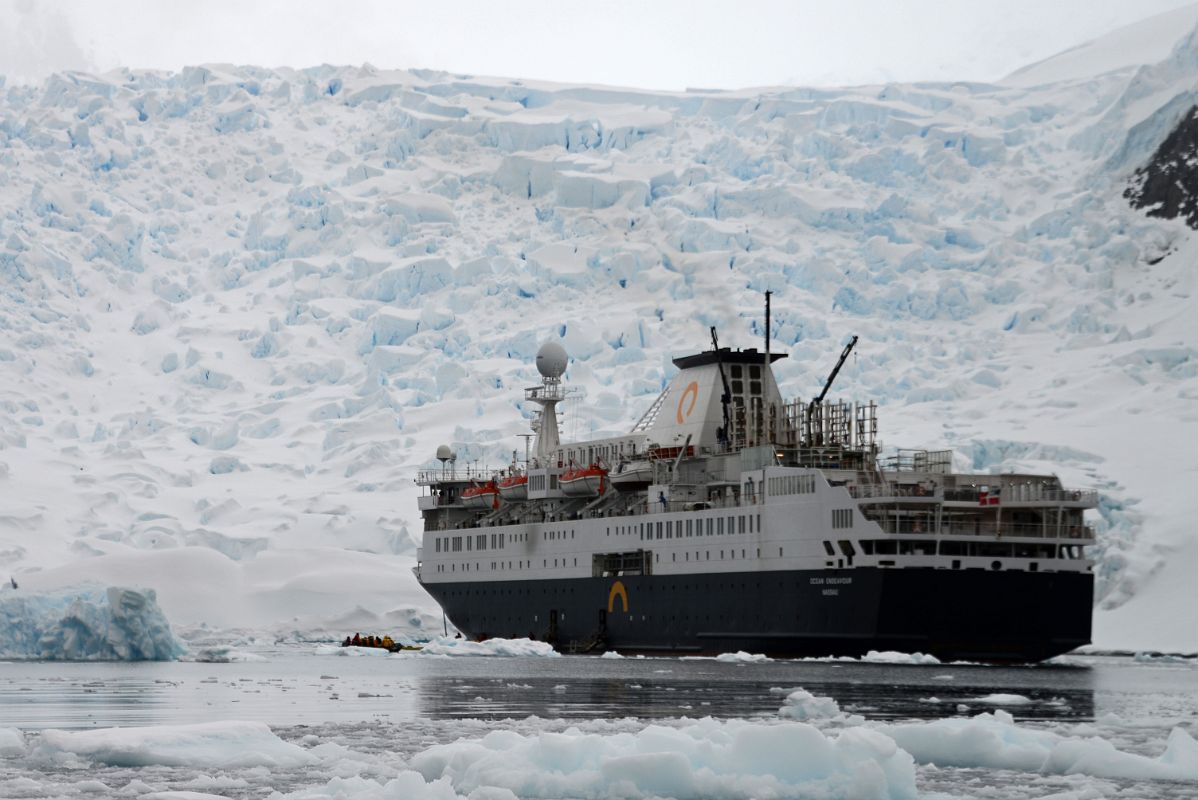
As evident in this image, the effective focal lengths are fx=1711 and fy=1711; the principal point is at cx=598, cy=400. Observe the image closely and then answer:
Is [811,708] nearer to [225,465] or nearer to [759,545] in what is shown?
[759,545]

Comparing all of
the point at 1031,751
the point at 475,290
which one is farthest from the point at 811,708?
the point at 475,290

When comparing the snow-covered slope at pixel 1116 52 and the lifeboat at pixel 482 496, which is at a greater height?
the snow-covered slope at pixel 1116 52

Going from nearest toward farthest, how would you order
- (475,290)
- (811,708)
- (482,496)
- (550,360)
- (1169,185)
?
(811,708)
(482,496)
(550,360)
(1169,185)
(475,290)

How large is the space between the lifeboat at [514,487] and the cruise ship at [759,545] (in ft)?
0.26

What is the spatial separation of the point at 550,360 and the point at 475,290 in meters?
21.7

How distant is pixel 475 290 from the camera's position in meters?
80.2

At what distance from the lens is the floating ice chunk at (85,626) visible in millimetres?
37781

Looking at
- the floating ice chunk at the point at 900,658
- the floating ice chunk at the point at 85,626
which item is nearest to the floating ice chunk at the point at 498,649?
the floating ice chunk at the point at 85,626

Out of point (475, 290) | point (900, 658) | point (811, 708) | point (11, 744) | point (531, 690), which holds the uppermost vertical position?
point (475, 290)

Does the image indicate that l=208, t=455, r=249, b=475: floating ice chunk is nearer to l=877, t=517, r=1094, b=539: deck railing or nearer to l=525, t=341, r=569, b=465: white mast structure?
l=525, t=341, r=569, b=465: white mast structure

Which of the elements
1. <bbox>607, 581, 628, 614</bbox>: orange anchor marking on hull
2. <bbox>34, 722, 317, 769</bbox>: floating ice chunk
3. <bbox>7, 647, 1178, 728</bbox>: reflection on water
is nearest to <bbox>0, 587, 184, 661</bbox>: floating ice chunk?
<bbox>7, 647, 1178, 728</bbox>: reflection on water

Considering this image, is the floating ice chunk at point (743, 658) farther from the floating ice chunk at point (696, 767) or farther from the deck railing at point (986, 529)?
the floating ice chunk at point (696, 767)

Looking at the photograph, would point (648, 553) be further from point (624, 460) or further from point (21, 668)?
point (21, 668)

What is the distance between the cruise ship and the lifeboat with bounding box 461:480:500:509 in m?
0.07
